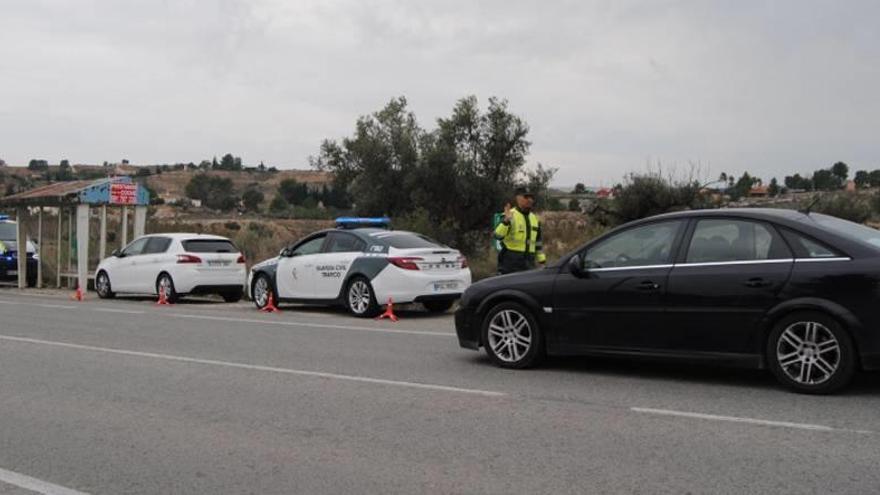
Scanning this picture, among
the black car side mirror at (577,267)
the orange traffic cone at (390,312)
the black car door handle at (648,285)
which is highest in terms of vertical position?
the black car side mirror at (577,267)

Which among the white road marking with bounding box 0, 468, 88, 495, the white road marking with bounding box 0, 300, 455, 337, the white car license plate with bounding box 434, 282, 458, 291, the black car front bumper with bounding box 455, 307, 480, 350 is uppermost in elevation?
the white car license plate with bounding box 434, 282, 458, 291

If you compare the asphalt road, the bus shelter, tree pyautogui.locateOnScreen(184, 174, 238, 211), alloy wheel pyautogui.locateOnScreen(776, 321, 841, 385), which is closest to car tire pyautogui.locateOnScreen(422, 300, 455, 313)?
the asphalt road

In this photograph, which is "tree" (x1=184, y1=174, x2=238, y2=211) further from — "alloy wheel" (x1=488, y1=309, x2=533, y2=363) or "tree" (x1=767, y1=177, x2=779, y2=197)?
"alloy wheel" (x1=488, y1=309, x2=533, y2=363)

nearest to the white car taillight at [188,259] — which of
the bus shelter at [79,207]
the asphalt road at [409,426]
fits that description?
the bus shelter at [79,207]

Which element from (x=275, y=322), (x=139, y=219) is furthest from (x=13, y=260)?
(x=275, y=322)

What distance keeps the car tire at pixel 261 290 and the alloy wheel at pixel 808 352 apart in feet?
36.0

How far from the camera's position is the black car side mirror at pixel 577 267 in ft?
27.6

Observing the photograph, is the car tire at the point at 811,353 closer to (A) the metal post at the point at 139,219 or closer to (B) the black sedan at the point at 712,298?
(B) the black sedan at the point at 712,298

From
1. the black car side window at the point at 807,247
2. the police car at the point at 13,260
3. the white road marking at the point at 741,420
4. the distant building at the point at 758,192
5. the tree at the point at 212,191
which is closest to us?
the white road marking at the point at 741,420

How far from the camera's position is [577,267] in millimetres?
8430

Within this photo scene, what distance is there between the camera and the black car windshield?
736cm

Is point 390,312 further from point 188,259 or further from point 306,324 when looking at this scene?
point 188,259

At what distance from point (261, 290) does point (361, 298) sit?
116 inches

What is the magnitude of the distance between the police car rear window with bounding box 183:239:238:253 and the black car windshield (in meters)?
14.0
